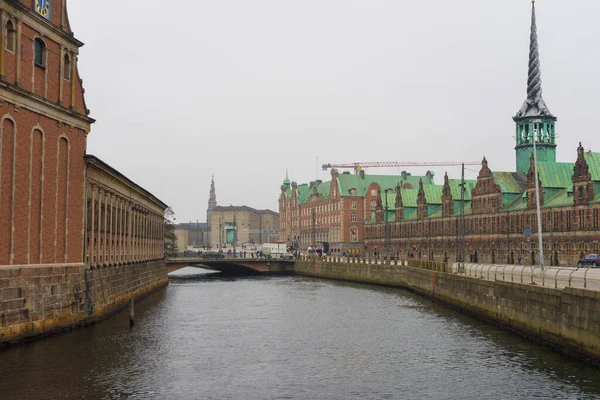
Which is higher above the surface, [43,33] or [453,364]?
[43,33]

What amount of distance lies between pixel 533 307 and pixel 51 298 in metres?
28.1

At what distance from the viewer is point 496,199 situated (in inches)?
4609

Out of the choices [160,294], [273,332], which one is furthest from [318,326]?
[160,294]

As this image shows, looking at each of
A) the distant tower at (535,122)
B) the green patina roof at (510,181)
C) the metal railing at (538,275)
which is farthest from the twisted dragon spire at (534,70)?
the metal railing at (538,275)

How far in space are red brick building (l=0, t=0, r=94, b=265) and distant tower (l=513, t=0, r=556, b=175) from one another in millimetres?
100082

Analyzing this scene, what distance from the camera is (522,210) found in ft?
356

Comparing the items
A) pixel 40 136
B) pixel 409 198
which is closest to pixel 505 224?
pixel 409 198

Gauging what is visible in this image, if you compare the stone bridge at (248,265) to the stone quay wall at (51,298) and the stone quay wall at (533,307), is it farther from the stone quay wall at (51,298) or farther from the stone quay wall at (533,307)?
the stone quay wall at (51,298)

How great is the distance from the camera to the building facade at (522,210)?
308ft

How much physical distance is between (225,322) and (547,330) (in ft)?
81.0

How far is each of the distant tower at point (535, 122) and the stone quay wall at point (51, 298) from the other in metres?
94.3

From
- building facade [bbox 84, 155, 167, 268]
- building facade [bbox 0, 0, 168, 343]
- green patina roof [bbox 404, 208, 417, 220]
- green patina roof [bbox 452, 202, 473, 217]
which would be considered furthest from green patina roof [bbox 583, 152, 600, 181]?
building facade [bbox 0, 0, 168, 343]

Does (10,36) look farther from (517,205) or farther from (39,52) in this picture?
(517,205)

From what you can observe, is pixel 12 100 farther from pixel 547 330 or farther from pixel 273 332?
pixel 547 330
